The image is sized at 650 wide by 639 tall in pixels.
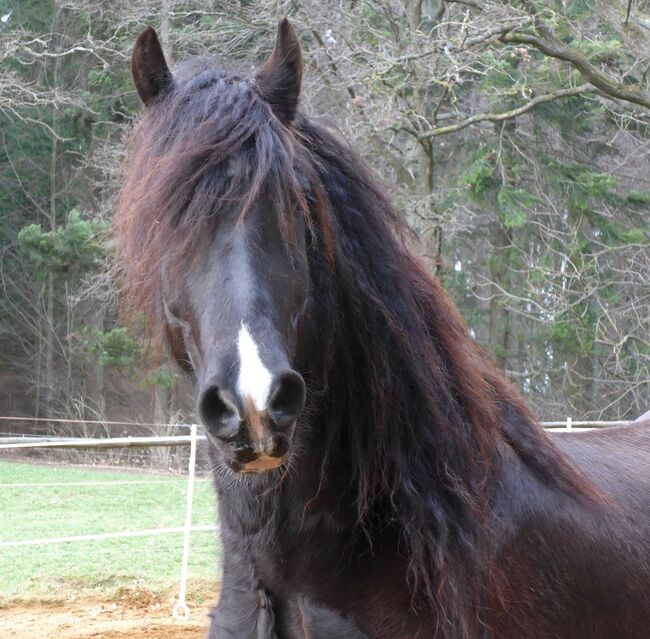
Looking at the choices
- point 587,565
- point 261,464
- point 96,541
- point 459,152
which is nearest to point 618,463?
point 587,565

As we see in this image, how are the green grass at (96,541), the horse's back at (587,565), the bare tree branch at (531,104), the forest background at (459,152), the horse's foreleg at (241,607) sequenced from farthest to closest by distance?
the forest background at (459,152) → the bare tree branch at (531,104) → the green grass at (96,541) → the horse's back at (587,565) → the horse's foreleg at (241,607)

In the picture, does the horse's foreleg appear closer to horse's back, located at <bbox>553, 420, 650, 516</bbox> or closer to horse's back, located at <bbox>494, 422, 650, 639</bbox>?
horse's back, located at <bbox>494, 422, 650, 639</bbox>

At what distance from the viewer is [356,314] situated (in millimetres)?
1972

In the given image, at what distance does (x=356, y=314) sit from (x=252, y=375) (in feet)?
1.50

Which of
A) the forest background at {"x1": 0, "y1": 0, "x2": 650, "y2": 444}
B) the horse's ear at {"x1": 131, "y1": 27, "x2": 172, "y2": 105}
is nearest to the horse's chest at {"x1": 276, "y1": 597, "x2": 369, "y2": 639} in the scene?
the horse's ear at {"x1": 131, "y1": 27, "x2": 172, "y2": 105}

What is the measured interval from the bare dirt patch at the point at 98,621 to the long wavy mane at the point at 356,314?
4.24 metres

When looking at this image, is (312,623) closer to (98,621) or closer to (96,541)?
(98,621)

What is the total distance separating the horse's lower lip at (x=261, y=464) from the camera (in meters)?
1.63

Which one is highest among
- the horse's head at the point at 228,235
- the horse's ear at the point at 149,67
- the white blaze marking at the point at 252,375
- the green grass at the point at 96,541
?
the horse's ear at the point at 149,67

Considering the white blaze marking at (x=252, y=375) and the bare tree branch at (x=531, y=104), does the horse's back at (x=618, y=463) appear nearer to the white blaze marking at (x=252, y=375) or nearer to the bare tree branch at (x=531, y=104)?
the white blaze marking at (x=252, y=375)

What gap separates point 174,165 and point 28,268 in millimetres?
25475

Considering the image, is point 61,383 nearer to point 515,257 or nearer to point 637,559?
point 515,257

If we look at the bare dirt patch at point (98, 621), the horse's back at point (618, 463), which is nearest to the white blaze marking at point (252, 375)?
the horse's back at point (618, 463)

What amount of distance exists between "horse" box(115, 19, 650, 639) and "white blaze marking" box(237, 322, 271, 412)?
3cm
